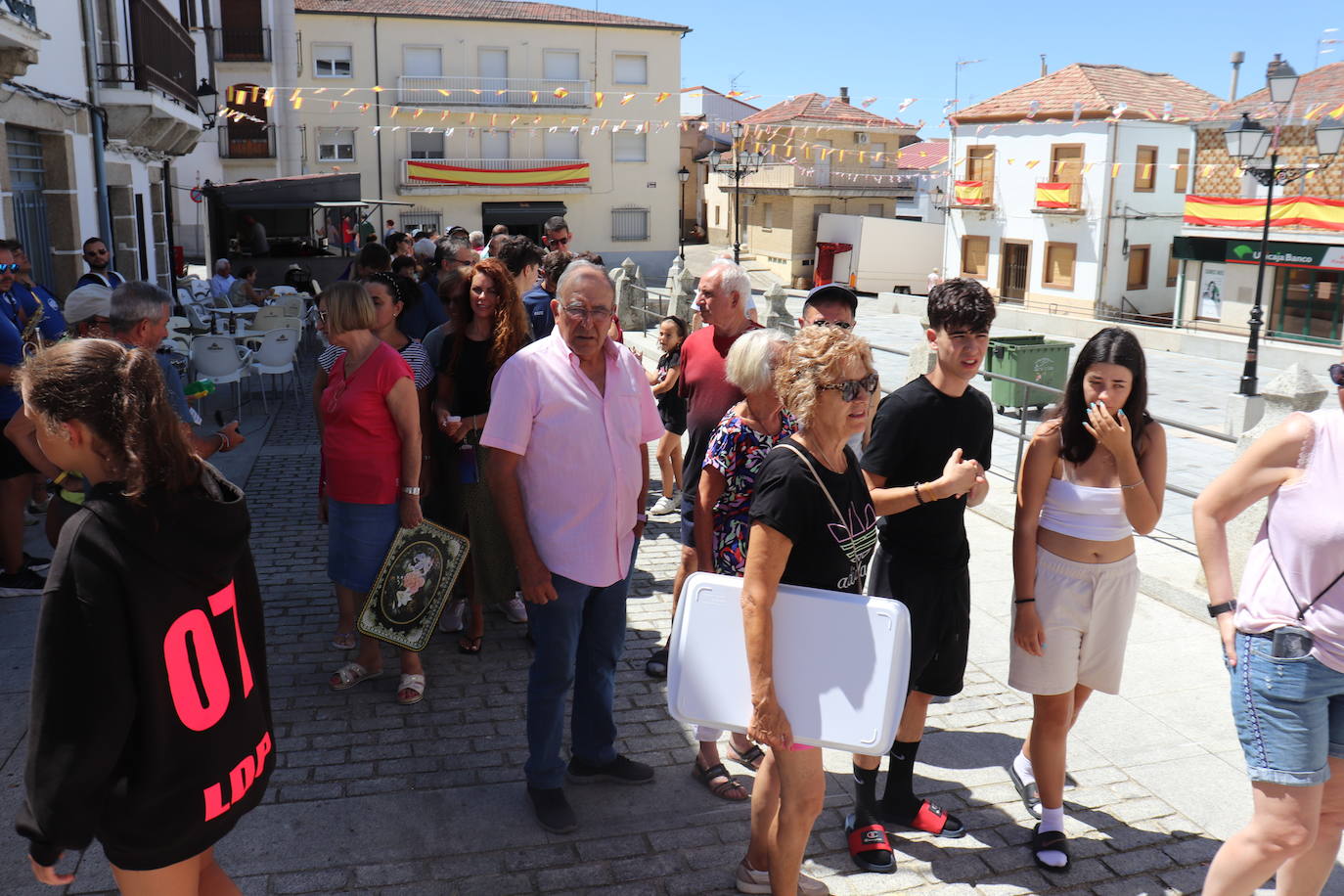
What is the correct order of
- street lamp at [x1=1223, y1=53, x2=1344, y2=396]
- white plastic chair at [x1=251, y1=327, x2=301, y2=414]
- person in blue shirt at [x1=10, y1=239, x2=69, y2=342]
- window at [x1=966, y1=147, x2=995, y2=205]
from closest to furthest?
person in blue shirt at [x1=10, y1=239, x2=69, y2=342]
white plastic chair at [x1=251, y1=327, x2=301, y2=414]
street lamp at [x1=1223, y1=53, x2=1344, y2=396]
window at [x1=966, y1=147, x2=995, y2=205]

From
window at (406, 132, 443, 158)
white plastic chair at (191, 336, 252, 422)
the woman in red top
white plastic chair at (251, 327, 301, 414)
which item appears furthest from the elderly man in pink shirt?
window at (406, 132, 443, 158)

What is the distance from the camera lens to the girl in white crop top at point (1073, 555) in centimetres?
344

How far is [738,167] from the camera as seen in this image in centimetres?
3578

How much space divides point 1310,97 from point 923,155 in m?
32.5

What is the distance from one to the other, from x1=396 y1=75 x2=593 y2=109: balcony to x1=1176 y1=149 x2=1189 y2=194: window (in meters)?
23.2

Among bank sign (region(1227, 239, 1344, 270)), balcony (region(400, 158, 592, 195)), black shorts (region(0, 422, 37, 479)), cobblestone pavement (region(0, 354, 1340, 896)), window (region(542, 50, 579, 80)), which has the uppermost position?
window (region(542, 50, 579, 80))

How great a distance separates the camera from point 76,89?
12.4m

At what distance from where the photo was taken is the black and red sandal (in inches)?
137

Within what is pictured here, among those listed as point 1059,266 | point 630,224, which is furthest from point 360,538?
point 630,224

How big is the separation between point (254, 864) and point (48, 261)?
35.4 feet

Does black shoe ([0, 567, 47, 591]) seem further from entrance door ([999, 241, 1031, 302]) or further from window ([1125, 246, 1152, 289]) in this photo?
entrance door ([999, 241, 1031, 302])

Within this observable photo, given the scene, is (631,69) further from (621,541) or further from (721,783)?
(721,783)

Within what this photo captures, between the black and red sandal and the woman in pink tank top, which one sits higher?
the woman in pink tank top

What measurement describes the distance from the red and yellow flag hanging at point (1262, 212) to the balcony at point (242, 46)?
1240 inches
